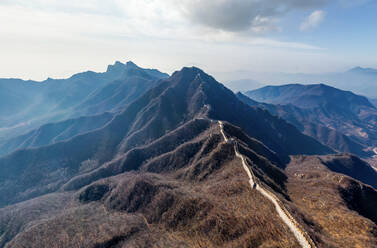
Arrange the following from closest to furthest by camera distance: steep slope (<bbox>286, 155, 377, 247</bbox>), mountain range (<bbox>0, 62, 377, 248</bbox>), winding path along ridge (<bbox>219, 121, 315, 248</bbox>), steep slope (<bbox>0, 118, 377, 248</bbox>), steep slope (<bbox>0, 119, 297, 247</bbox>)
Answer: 1. winding path along ridge (<bbox>219, 121, 315, 248</bbox>)
2. steep slope (<bbox>286, 155, 377, 247</bbox>)
3. steep slope (<bbox>0, 118, 377, 248</bbox>)
4. mountain range (<bbox>0, 62, 377, 248</bbox>)
5. steep slope (<bbox>0, 119, 297, 247</bbox>)

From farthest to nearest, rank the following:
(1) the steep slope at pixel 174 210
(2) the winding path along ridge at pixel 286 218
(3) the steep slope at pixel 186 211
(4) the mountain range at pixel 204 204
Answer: (1) the steep slope at pixel 174 210 → (4) the mountain range at pixel 204 204 → (3) the steep slope at pixel 186 211 → (2) the winding path along ridge at pixel 286 218

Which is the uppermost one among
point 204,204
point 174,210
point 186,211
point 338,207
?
point 204,204

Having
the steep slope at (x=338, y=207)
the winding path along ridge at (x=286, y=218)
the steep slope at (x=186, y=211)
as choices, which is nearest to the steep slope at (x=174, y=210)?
the steep slope at (x=186, y=211)

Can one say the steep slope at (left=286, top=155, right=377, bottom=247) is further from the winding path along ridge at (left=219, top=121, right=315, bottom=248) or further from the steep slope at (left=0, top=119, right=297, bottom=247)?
the steep slope at (left=0, top=119, right=297, bottom=247)

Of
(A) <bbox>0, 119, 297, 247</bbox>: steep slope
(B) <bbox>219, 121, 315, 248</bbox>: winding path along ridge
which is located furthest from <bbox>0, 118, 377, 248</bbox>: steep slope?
(B) <bbox>219, 121, 315, 248</bbox>: winding path along ridge

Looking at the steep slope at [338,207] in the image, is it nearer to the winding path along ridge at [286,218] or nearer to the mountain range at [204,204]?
the mountain range at [204,204]

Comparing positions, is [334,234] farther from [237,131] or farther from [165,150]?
[165,150]

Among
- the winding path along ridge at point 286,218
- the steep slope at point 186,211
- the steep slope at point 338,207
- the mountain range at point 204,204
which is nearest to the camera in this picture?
the winding path along ridge at point 286,218

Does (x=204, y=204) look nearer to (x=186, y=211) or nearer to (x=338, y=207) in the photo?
(x=186, y=211)

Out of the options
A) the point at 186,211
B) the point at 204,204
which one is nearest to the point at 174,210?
the point at 186,211

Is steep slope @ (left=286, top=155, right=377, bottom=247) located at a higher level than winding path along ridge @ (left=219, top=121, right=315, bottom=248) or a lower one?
lower

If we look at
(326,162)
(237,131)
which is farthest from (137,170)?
(326,162)
